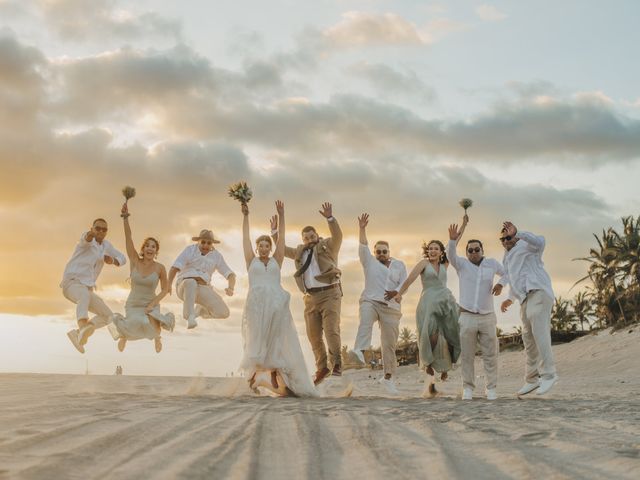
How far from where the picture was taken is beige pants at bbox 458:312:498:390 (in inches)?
433

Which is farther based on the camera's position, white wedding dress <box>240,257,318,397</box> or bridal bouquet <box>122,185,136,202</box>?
bridal bouquet <box>122,185,136,202</box>

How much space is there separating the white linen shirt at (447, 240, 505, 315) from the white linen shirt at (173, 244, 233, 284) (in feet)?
13.7

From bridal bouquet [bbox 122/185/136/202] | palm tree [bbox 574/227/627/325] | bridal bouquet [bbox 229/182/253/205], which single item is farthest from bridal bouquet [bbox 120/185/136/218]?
palm tree [bbox 574/227/627/325]

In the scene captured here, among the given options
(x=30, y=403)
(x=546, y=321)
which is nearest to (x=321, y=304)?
(x=546, y=321)

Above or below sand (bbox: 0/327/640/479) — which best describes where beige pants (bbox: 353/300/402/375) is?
above

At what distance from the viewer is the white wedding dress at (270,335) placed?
414 inches

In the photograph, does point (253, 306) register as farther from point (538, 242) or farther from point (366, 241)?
point (538, 242)

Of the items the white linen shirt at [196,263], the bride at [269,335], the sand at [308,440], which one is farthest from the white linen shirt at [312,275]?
the sand at [308,440]

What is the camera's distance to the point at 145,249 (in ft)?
42.7

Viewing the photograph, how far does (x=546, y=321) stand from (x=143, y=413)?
→ 6.28m

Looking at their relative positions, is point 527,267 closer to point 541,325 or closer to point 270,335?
point 541,325

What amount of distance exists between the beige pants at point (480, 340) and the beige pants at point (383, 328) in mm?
1466

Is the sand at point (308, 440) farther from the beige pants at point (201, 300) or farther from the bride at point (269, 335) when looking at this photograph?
the beige pants at point (201, 300)

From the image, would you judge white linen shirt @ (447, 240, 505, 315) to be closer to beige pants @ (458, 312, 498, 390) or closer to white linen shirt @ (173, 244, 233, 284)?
beige pants @ (458, 312, 498, 390)
